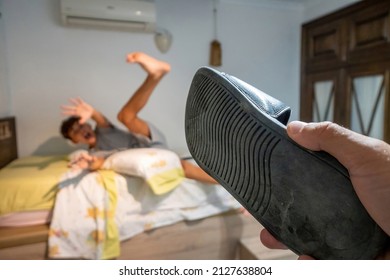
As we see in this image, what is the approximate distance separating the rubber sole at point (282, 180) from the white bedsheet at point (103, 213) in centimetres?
58

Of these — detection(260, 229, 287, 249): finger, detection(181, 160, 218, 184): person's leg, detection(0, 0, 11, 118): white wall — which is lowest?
detection(181, 160, 218, 184): person's leg

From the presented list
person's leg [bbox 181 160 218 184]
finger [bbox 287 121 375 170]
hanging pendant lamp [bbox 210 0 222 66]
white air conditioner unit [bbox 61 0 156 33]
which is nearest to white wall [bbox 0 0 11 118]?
white air conditioner unit [bbox 61 0 156 33]

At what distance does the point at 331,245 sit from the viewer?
1.07ft

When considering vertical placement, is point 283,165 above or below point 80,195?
above

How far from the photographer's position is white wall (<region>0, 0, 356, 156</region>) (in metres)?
1.20

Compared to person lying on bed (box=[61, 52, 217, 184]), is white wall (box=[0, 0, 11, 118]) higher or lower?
higher

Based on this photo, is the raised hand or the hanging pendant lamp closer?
the raised hand

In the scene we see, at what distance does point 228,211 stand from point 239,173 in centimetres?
68

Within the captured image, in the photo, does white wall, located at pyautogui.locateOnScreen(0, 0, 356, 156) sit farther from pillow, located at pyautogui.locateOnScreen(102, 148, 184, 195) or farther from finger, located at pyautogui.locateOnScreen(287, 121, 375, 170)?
finger, located at pyautogui.locateOnScreen(287, 121, 375, 170)

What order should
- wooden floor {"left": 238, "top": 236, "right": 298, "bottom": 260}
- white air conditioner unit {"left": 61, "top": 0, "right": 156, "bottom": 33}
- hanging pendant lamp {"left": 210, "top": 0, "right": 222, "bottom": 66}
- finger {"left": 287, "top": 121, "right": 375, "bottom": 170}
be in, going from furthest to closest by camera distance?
hanging pendant lamp {"left": 210, "top": 0, "right": 222, "bottom": 66}, white air conditioner unit {"left": 61, "top": 0, "right": 156, "bottom": 33}, wooden floor {"left": 238, "top": 236, "right": 298, "bottom": 260}, finger {"left": 287, "top": 121, "right": 375, "bottom": 170}

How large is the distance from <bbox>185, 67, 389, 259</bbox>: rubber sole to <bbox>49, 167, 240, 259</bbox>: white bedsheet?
1.90 ft

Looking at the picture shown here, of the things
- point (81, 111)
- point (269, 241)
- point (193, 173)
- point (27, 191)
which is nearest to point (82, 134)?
point (81, 111)

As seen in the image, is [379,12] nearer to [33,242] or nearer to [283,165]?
[283,165]

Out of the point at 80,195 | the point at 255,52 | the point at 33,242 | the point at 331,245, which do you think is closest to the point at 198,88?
the point at 331,245
